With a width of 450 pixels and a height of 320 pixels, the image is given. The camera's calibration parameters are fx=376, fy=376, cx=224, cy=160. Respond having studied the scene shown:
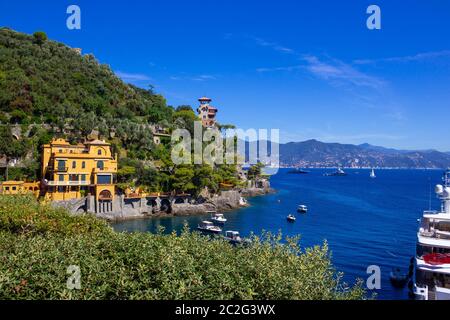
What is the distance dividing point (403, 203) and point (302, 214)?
96.0ft

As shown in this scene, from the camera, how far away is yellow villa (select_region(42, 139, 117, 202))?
49.3 meters

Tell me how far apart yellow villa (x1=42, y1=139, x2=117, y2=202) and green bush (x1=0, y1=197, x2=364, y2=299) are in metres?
37.3

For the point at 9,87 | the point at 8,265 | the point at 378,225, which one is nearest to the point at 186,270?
the point at 8,265

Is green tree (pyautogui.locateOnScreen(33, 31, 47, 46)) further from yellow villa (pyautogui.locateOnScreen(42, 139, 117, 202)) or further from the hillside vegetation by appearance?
yellow villa (pyautogui.locateOnScreen(42, 139, 117, 202))

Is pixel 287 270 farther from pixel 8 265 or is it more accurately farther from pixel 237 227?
pixel 237 227

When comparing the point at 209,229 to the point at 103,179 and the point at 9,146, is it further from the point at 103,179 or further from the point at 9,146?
the point at 9,146

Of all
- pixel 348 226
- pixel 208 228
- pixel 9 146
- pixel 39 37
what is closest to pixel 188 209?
pixel 208 228

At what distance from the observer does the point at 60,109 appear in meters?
63.4

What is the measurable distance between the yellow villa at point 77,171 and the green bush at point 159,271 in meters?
Answer: 37.3

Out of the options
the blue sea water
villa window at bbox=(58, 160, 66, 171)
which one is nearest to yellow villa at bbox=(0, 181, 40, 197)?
villa window at bbox=(58, 160, 66, 171)

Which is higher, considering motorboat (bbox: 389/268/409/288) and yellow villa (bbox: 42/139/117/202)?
yellow villa (bbox: 42/139/117/202)

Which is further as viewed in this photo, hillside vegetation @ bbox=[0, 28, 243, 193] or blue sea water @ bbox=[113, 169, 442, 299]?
hillside vegetation @ bbox=[0, 28, 243, 193]

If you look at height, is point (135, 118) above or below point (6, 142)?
above
